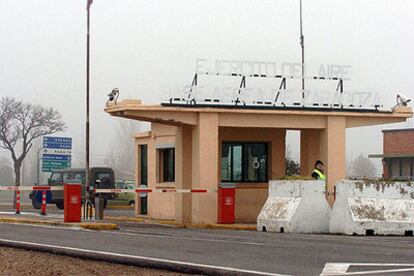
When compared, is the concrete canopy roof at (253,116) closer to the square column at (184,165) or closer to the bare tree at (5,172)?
the square column at (184,165)

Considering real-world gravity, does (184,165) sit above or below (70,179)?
above

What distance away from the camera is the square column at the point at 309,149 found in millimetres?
31422

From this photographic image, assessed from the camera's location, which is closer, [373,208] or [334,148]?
[373,208]

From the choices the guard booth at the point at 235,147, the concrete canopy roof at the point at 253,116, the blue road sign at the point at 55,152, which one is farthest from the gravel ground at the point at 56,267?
the blue road sign at the point at 55,152

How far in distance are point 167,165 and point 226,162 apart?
3276mm

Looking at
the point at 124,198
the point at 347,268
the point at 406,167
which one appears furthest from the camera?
the point at 124,198

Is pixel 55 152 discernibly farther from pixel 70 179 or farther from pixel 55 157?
pixel 70 179

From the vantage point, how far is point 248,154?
31156 mm

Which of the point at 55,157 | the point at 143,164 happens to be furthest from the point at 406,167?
the point at 143,164

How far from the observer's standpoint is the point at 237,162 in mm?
31078

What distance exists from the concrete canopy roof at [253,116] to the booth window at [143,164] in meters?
6.26

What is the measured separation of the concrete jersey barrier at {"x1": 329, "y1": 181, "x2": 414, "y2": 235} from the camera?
859 inches

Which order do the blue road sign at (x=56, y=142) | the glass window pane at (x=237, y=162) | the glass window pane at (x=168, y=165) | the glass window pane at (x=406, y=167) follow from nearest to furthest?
the glass window pane at (x=237, y=162), the glass window pane at (x=168, y=165), the blue road sign at (x=56, y=142), the glass window pane at (x=406, y=167)

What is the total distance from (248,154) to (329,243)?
13911 millimetres
